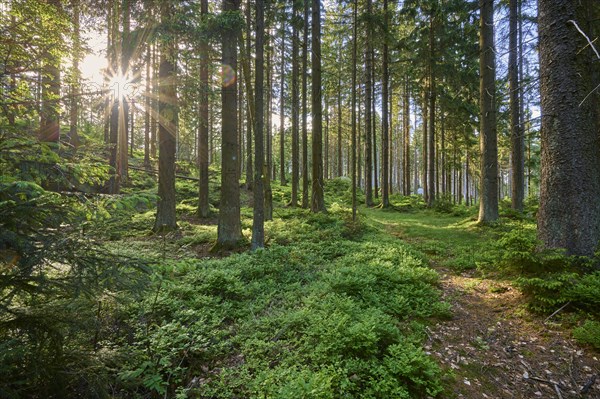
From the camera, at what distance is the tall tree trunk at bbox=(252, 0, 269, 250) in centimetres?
755

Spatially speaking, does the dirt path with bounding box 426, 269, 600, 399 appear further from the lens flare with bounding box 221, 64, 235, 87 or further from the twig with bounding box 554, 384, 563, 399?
the lens flare with bounding box 221, 64, 235, 87

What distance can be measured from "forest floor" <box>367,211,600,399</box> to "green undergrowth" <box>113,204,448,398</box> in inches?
14.8

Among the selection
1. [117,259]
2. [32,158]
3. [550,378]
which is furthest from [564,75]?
[32,158]

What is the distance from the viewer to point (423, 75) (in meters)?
18.9

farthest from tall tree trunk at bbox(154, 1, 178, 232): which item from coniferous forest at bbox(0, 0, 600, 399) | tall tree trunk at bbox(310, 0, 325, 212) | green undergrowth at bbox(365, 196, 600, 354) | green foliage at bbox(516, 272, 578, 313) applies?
green foliage at bbox(516, 272, 578, 313)

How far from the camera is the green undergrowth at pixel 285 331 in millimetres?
3188

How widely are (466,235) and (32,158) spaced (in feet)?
37.4

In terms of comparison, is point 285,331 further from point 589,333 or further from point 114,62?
point 114,62

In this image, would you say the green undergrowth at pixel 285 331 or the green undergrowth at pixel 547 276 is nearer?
the green undergrowth at pixel 285 331

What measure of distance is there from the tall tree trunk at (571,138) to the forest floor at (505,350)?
142 cm

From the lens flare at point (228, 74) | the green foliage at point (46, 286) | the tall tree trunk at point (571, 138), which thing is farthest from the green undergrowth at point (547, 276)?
the lens flare at point (228, 74)

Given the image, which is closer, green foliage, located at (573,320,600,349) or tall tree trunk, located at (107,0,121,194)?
green foliage, located at (573,320,600,349)

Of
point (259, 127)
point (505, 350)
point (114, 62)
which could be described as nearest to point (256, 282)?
point (259, 127)

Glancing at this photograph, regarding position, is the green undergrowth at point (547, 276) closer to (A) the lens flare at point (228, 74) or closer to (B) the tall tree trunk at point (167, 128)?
(A) the lens flare at point (228, 74)
